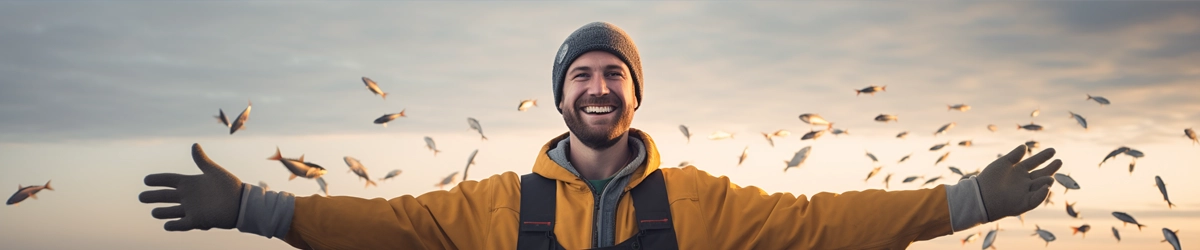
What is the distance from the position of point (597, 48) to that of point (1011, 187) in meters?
1.99

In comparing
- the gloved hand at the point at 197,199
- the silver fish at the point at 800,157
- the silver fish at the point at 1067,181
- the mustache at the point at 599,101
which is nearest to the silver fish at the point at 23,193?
the gloved hand at the point at 197,199

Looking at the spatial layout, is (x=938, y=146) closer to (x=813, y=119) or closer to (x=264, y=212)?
(x=813, y=119)

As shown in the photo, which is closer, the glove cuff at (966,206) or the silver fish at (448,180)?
the glove cuff at (966,206)

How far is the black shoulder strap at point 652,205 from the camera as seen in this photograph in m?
3.98

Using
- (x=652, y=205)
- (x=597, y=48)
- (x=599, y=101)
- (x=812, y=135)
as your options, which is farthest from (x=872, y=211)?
(x=812, y=135)

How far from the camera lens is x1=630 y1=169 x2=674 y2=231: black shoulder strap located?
157 inches

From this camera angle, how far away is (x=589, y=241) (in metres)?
3.91

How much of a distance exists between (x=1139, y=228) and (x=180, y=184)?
7.63 m

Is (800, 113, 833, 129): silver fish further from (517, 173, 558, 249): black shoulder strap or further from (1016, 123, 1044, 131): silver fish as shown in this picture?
(517, 173, 558, 249): black shoulder strap

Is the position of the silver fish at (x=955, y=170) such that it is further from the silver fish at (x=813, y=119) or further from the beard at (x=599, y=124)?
the beard at (x=599, y=124)

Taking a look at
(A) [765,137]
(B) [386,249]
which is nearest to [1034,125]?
(A) [765,137]

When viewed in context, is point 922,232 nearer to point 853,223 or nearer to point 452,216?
point 853,223

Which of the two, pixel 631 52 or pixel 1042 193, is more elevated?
pixel 631 52

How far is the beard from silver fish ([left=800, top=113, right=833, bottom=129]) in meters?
5.01
